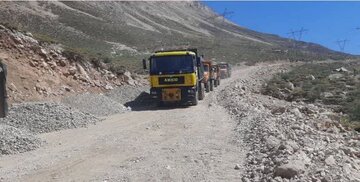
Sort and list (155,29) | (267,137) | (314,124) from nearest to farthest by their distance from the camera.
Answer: (267,137) < (314,124) < (155,29)

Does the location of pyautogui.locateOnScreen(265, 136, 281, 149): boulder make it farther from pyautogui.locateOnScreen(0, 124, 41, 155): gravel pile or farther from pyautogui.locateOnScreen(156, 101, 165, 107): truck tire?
pyautogui.locateOnScreen(156, 101, 165, 107): truck tire

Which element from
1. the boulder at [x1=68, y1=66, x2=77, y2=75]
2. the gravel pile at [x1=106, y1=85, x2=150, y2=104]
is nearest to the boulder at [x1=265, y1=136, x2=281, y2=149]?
the gravel pile at [x1=106, y1=85, x2=150, y2=104]

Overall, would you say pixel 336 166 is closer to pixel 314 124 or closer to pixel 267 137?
pixel 267 137

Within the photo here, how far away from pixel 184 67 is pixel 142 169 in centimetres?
1422

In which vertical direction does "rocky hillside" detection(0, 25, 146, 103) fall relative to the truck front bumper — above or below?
above

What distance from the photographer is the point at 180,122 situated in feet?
58.4

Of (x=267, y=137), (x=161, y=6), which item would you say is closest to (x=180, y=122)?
(x=267, y=137)

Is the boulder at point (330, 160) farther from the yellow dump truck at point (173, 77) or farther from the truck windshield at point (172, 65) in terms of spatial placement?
the truck windshield at point (172, 65)

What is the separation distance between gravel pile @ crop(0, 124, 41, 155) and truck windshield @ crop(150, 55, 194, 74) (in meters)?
10.4

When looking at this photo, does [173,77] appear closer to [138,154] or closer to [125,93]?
[125,93]

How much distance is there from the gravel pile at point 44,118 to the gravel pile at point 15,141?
7.87ft

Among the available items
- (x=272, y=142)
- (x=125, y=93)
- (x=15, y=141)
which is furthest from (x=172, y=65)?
(x=272, y=142)

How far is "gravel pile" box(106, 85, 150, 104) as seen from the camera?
86.7 feet

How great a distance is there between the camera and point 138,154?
39.7 ft
